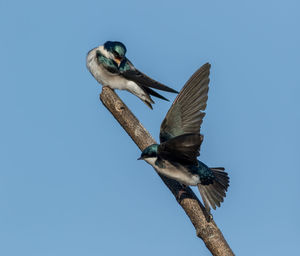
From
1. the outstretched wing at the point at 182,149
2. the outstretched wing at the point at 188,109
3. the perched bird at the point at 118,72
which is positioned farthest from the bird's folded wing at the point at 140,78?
the outstretched wing at the point at 182,149

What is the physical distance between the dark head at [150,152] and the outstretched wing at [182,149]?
39 millimetres

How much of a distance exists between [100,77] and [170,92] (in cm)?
93

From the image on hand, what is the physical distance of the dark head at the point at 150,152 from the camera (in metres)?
5.07

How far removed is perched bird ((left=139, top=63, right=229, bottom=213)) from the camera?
5109 mm

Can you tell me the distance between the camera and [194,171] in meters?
5.25

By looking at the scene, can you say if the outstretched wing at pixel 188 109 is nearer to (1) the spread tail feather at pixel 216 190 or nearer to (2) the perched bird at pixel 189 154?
(2) the perched bird at pixel 189 154

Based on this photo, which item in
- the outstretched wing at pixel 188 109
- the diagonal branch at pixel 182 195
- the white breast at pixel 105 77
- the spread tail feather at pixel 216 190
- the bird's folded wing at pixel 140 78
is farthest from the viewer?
the white breast at pixel 105 77

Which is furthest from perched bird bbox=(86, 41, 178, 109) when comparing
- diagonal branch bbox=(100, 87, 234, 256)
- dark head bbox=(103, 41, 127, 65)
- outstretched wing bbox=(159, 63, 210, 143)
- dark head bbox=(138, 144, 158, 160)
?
dark head bbox=(138, 144, 158, 160)

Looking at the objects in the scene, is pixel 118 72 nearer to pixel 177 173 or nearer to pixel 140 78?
pixel 140 78

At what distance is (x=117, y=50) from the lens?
6.79 m

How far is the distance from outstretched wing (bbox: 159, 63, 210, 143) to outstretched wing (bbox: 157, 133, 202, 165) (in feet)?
1.00

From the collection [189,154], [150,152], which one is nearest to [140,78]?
[150,152]

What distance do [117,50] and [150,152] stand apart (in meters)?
2.06

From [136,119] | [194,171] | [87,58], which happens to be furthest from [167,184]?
[87,58]
